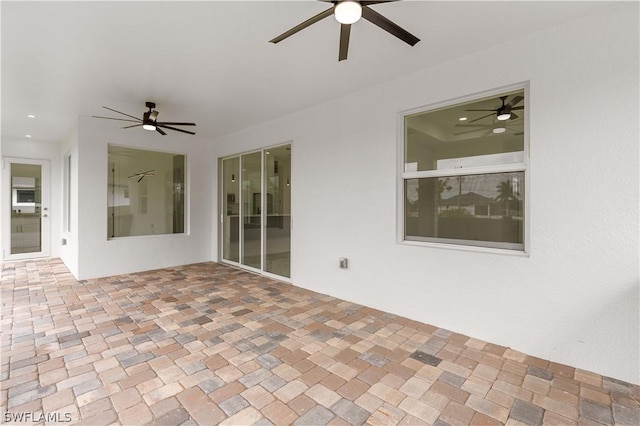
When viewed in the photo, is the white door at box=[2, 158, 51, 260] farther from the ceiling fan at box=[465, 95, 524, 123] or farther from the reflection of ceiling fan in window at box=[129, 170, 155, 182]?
the ceiling fan at box=[465, 95, 524, 123]

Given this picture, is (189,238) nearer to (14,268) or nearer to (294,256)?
(294,256)

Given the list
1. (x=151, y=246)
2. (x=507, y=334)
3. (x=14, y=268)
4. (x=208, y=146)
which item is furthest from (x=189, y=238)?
(x=507, y=334)

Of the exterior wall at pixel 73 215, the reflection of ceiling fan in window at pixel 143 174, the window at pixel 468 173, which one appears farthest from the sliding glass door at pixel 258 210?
the exterior wall at pixel 73 215

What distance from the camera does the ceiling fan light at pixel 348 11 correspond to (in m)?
1.74

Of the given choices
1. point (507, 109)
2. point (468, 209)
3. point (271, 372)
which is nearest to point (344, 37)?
point (507, 109)

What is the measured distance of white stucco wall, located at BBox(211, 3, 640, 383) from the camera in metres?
2.17

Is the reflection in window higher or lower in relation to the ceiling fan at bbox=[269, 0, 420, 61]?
lower

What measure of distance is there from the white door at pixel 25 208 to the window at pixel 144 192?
8.84 feet

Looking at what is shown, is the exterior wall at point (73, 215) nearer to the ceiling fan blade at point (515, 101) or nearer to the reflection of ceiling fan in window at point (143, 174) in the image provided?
the reflection of ceiling fan in window at point (143, 174)

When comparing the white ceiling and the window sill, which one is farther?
the window sill

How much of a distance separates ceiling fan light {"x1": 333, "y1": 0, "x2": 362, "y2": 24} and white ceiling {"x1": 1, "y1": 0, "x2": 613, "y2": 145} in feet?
1.61

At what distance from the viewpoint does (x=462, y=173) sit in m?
2.99

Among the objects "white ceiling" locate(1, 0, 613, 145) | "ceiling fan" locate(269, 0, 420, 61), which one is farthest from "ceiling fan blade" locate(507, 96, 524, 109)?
"ceiling fan" locate(269, 0, 420, 61)

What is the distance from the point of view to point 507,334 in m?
2.66
